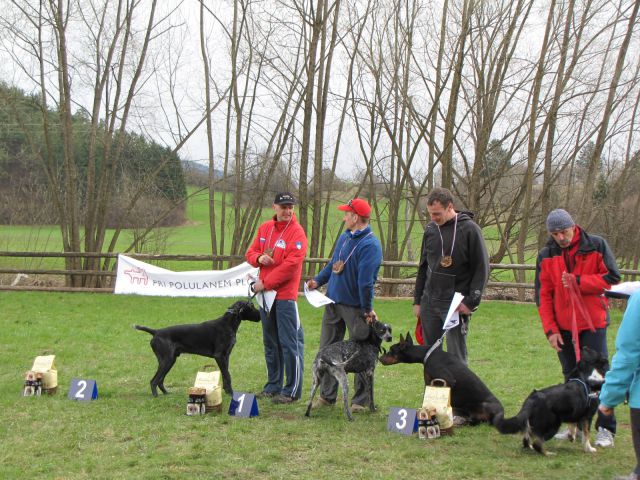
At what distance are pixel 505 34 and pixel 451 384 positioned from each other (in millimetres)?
12257

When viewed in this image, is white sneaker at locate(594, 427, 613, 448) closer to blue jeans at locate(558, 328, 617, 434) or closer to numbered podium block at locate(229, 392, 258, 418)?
blue jeans at locate(558, 328, 617, 434)

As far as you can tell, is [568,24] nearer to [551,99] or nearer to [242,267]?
[551,99]

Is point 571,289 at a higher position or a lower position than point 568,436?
higher

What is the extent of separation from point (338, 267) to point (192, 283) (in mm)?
8643

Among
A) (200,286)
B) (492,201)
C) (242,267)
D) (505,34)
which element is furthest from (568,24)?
(200,286)

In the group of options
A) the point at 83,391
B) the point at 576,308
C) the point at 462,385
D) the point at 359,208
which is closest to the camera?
the point at 576,308

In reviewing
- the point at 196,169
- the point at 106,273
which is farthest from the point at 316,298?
the point at 196,169

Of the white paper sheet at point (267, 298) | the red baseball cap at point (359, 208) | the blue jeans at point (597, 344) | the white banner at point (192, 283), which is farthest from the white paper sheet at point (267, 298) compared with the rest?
the white banner at point (192, 283)

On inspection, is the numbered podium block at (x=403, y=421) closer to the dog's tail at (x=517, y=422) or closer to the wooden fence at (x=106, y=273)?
the dog's tail at (x=517, y=422)

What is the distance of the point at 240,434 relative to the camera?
5105mm

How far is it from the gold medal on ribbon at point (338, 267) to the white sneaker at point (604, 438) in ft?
7.71

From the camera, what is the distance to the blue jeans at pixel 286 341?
615 cm

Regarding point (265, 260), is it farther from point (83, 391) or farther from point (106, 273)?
point (106, 273)

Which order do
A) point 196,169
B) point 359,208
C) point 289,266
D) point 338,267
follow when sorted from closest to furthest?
point 359,208 < point 338,267 < point 289,266 < point 196,169
